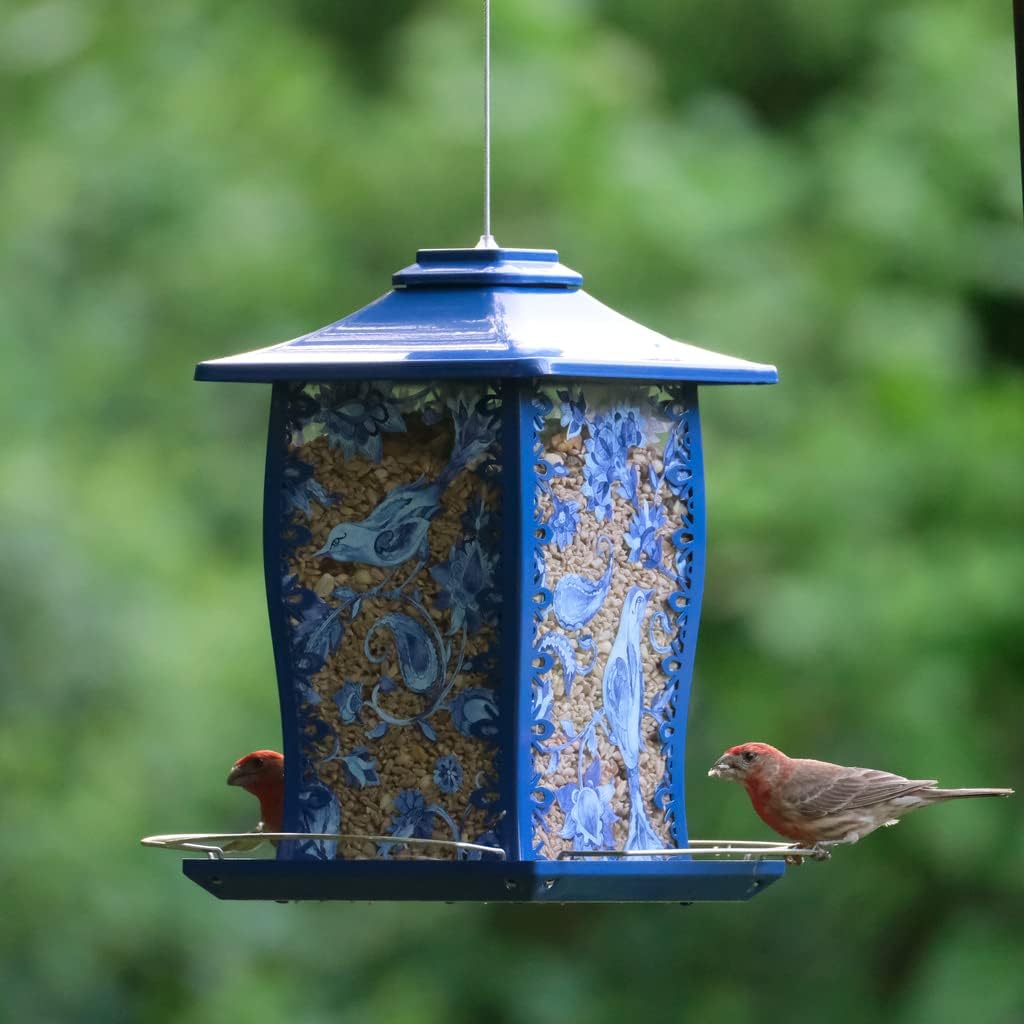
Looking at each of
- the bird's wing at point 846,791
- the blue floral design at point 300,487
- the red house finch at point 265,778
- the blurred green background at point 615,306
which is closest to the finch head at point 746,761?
the bird's wing at point 846,791

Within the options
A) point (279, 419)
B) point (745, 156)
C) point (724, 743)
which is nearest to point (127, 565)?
point (724, 743)

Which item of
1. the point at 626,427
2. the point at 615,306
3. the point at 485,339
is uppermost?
the point at 615,306

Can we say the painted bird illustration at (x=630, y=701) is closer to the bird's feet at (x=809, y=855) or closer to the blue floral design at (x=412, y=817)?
the bird's feet at (x=809, y=855)

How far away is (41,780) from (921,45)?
624 centimetres

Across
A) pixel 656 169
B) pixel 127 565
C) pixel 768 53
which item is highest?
pixel 768 53

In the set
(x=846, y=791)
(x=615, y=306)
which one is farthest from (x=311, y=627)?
(x=615, y=306)

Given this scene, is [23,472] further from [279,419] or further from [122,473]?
[279,419]

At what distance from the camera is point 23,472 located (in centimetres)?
1238

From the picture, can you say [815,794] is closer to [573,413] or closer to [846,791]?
[846,791]

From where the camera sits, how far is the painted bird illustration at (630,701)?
5562mm

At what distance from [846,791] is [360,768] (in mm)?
1516

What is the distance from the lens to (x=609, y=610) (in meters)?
5.60

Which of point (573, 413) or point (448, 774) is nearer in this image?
point (448, 774)

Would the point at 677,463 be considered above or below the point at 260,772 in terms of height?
above
